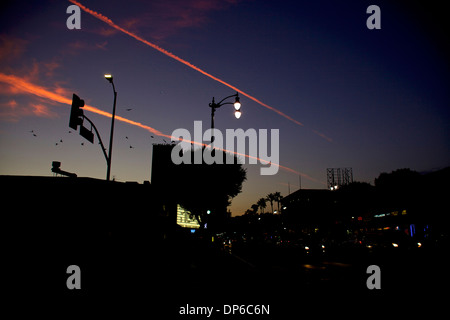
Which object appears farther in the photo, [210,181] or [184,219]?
[184,219]

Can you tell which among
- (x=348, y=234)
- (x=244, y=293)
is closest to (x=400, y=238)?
(x=244, y=293)

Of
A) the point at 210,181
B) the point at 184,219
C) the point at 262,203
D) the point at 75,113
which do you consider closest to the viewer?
the point at 75,113

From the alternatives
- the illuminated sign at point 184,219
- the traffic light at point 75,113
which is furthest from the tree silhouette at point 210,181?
the traffic light at point 75,113

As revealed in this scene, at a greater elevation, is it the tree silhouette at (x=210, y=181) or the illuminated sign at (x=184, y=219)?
the tree silhouette at (x=210, y=181)

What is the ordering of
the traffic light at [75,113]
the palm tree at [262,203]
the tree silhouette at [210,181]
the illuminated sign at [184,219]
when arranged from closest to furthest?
the traffic light at [75,113]
the tree silhouette at [210,181]
the illuminated sign at [184,219]
the palm tree at [262,203]

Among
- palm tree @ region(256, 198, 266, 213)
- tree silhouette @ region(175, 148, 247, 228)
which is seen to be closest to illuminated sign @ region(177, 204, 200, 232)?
tree silhouette @ region(175, 148, 247, 228)

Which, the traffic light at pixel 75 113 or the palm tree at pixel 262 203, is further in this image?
the palm tree at pixel 262 203

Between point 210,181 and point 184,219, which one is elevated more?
point 210,181

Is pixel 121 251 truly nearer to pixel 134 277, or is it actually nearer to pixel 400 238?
pixel 134 277

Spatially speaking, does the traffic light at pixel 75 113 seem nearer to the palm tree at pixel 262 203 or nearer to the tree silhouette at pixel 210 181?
the tree silhouette at pixel 210 181

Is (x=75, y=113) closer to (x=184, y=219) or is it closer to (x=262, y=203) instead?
(x=184, y=219)

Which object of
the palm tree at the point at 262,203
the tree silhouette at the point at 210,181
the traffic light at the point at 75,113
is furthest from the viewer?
the palm tree at the point at 262,203

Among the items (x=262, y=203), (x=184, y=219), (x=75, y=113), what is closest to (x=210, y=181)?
(x=184, y=219)

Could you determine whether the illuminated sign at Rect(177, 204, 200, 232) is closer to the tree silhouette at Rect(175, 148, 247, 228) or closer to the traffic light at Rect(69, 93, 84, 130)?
the tree silhouette at Rect(175, 148, 247, 228)
